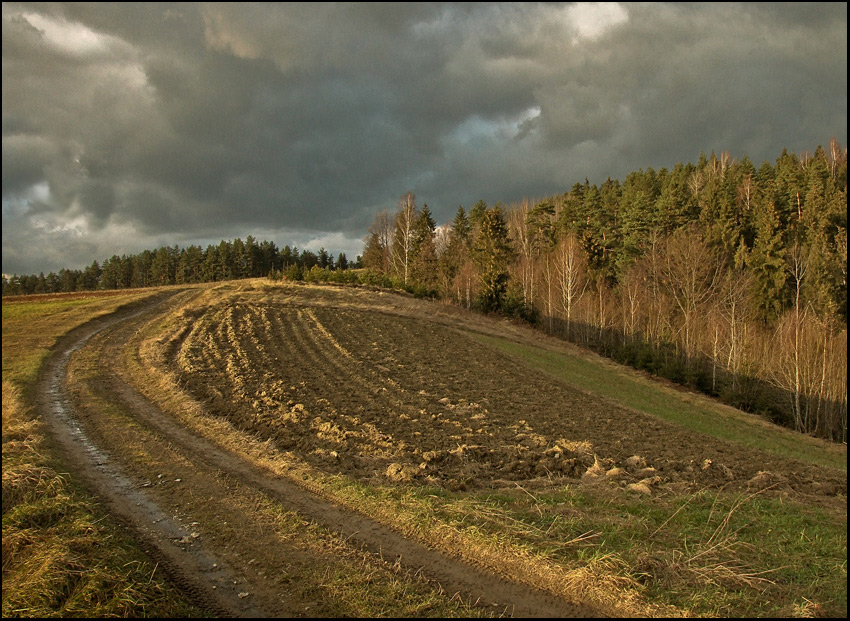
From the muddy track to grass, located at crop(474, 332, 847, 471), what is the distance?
15.9 metres

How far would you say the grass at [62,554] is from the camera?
5012 millimetres

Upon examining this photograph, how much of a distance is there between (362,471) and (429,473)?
138cm

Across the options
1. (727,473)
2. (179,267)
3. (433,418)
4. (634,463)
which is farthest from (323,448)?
(179,267)

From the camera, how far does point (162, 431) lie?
1184 centimetres

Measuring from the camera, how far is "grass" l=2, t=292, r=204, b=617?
5012 mm

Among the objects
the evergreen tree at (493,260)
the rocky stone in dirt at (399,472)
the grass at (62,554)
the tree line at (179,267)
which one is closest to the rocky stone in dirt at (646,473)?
the rocky stone in dirt at (399,472)

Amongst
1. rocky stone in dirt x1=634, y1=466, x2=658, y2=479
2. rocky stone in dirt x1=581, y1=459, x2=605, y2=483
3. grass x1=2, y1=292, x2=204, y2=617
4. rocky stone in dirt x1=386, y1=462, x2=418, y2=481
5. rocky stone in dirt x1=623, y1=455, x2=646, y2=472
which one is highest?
grass x1=2, y1=292, x2=204, y2=617

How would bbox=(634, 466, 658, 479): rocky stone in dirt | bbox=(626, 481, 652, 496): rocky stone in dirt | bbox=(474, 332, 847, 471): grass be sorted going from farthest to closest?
1. bbox=(474, 332, 847, 471): grass
2. bbox=(634, 466, 658, 479): rocky stone in dirt
3. bbox=(626, 481, 652, 496): rocky stone in dirt

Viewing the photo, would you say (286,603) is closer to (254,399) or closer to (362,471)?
(362,471)

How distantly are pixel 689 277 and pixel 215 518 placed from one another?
43345 millimetres

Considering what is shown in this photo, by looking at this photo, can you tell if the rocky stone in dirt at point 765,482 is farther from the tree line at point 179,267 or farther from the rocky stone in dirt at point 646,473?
the tree line at point 179,267

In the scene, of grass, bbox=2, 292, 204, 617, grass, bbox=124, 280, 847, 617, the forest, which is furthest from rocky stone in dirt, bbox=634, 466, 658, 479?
the forest

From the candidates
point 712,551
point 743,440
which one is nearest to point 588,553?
point 712,551

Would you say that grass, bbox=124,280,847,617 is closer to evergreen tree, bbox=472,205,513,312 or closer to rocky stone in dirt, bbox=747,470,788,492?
rocky stone in dirt, bbox=747,470,788,492
